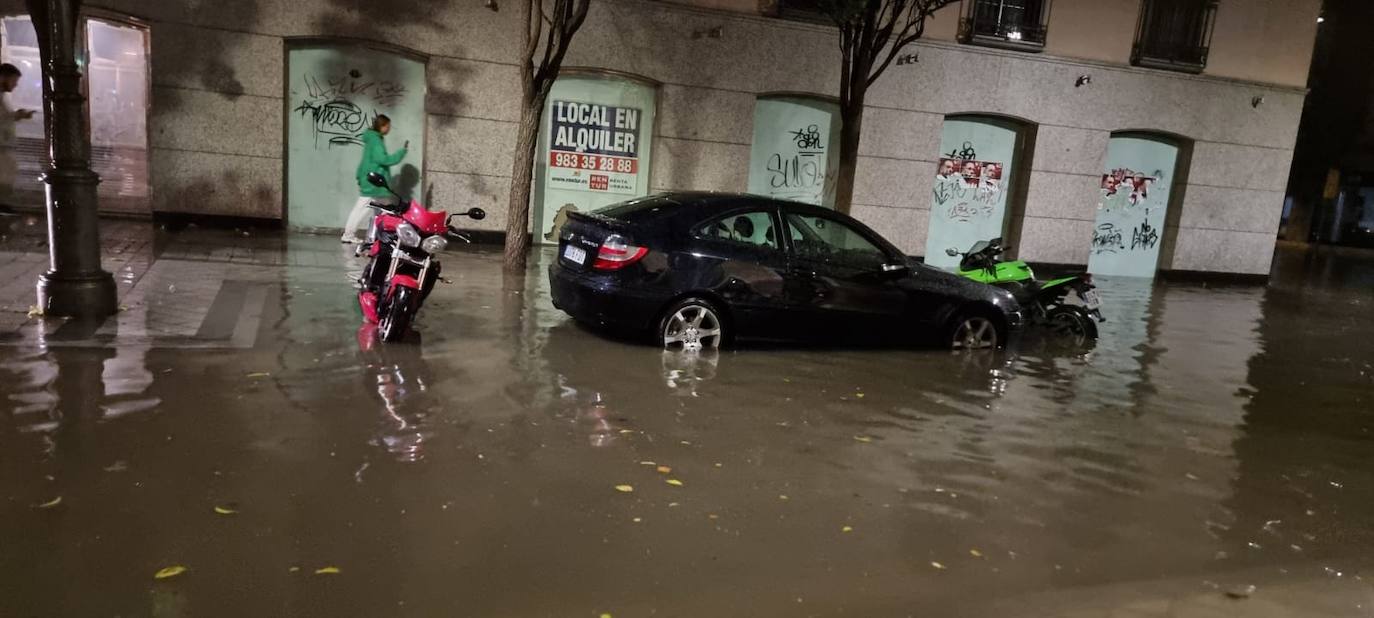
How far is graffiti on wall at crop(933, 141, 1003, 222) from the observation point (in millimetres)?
16250

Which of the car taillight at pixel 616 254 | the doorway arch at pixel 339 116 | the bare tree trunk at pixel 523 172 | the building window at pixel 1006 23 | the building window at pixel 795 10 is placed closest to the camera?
the car taillight at pixel 616 254

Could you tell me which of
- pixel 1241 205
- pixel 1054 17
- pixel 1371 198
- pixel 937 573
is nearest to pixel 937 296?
pixel 937 573

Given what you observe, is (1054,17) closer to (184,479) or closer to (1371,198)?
(184,479)

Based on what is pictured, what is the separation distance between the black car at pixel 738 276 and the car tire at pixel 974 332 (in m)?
0.22

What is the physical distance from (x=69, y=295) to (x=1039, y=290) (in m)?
8.88

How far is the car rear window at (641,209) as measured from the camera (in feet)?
24.8

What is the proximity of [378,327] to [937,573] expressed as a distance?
507cm

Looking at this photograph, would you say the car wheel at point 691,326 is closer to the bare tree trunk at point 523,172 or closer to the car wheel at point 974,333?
the car wheel at point 974,333

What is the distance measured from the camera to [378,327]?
7.44m

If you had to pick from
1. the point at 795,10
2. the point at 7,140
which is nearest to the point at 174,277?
the point at 7,140

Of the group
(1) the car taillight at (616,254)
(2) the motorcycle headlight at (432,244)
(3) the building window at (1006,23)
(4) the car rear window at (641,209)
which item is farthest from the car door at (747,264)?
(3) the building window at (1006,23)

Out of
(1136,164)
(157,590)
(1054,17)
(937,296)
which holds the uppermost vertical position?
(1054,17)

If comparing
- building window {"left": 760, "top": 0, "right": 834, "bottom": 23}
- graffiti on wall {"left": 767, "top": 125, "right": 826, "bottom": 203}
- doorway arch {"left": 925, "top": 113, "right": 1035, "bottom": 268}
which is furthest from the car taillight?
doorway arch {"left": 925, "top": 113, "right": 1035, "bottom": 268}

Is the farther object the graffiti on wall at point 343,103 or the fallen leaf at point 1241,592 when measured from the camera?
the graffiti on wall at point 343,103
